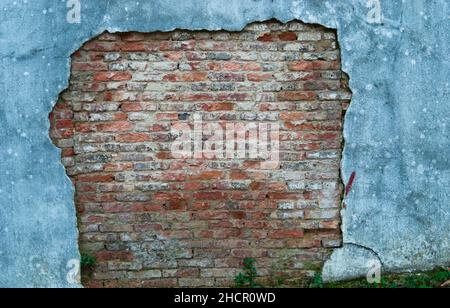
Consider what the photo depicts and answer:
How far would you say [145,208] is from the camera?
3.67m

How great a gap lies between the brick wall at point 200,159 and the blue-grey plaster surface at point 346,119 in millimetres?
87

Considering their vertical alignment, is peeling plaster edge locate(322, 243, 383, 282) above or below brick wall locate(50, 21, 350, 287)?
below

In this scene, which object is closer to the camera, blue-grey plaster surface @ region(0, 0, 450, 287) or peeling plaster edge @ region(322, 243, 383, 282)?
blue-grey plaster surface @ region(0, 0, 450, 287)

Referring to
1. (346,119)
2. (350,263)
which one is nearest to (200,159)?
(346,119)

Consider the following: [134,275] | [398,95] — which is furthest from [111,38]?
[398,95]

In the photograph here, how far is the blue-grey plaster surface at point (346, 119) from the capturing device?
3.52 m

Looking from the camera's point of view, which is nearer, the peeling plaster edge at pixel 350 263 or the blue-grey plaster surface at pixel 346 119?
the blue-grey plaster surface at pixel 346 119

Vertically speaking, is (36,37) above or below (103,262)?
above

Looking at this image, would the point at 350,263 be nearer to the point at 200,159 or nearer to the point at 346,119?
the point at 346,119

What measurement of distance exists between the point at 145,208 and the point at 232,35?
49.6 inches

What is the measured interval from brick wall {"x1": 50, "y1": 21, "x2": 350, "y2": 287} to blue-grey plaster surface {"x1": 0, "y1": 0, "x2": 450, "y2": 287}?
87 mm

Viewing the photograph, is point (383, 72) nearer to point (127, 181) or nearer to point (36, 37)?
point (127, 181)

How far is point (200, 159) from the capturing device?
144 inches

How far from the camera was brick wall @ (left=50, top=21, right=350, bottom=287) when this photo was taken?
11.8ft
